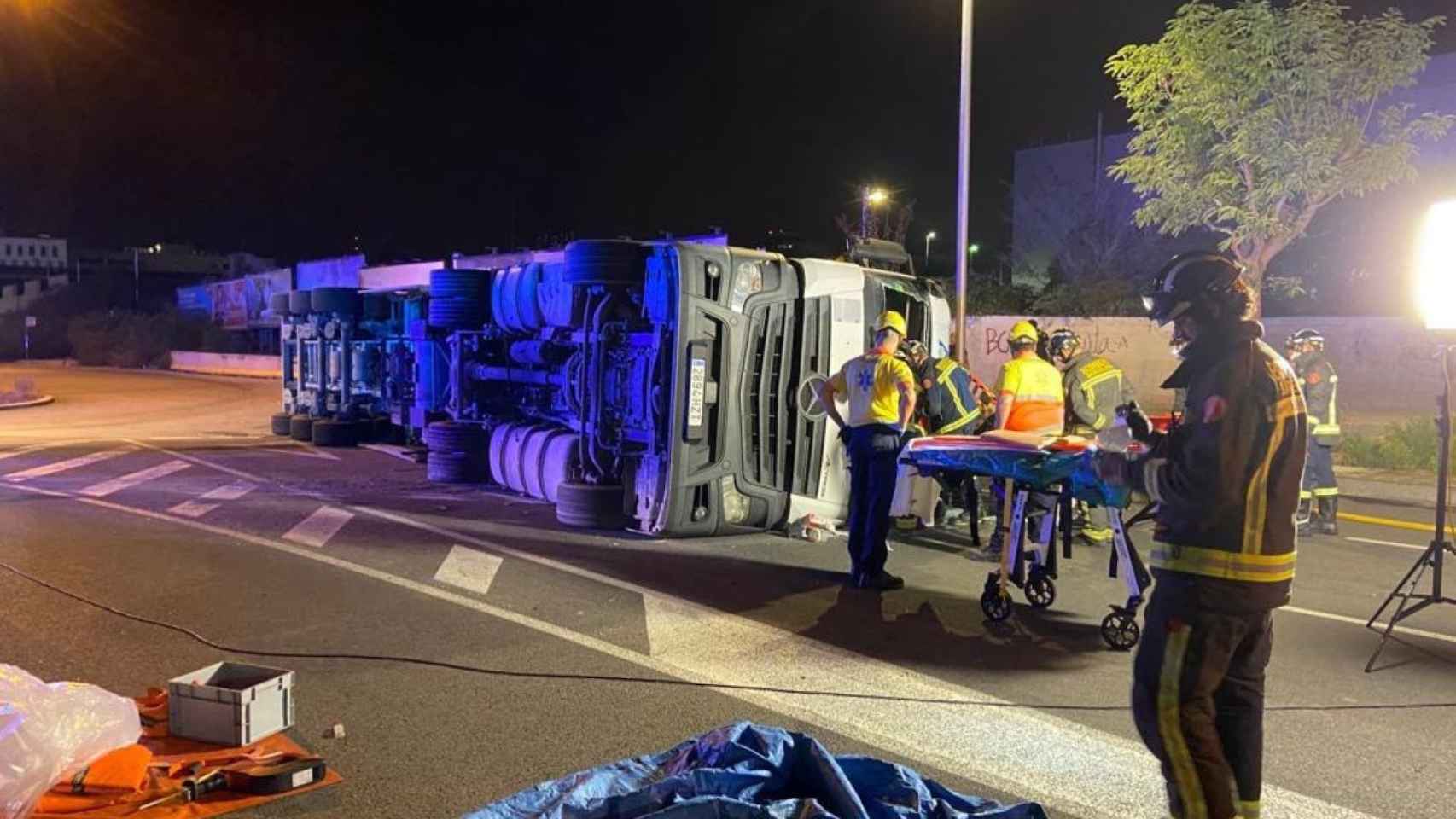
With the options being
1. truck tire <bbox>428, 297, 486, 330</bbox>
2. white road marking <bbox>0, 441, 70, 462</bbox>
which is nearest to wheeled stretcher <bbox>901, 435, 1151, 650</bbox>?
truck tire <bbox>428, 297, 486, 330</bbox>

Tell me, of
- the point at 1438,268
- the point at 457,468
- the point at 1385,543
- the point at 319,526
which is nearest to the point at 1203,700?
the point at 1438,268

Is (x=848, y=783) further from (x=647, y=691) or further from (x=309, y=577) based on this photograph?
(x=309, y=577)

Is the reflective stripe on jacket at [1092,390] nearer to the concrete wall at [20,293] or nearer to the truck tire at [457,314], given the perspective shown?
the truck tire at [457,314]

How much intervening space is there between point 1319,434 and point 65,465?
614 inches

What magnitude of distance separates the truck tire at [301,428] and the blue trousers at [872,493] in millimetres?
12436

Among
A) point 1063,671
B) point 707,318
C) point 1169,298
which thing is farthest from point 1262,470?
point 707,318

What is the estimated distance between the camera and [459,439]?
1262cm

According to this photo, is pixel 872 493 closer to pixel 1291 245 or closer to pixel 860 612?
pixel 860 612

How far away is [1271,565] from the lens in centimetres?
333

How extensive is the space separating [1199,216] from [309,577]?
15.4 meters

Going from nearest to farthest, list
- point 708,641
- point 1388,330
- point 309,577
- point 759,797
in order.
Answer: point 759,797 → point 708,641 → point 309,577 → point 1388,330

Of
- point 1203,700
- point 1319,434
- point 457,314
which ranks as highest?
point 457,314

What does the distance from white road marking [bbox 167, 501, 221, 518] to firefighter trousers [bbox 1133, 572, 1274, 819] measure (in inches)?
386

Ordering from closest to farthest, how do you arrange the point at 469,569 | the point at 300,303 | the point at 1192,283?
the point at 1192,283 → the point at 469,569 → the point at 300,303
